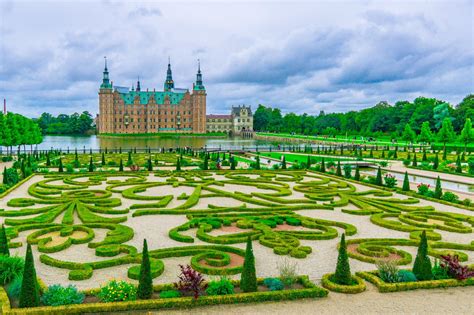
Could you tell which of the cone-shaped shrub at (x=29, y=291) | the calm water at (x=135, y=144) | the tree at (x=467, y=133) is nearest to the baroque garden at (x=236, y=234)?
the cone-shaped shrub at (x=29, y=291)

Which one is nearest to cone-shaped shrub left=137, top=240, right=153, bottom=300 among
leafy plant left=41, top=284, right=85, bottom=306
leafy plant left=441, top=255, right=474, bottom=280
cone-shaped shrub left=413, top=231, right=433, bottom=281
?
leafy plant left=41, top=284, right=85, bottom=306

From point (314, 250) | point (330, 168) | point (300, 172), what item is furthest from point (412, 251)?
point (330, 168)

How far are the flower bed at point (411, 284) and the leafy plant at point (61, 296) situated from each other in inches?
214

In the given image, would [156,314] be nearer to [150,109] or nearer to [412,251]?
A: [412,251]

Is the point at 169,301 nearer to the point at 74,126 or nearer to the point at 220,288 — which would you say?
the point at 220,288

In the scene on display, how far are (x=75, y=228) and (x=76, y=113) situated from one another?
409 ft

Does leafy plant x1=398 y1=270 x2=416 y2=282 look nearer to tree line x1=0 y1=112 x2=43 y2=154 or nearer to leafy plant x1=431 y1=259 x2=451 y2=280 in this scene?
leafy plant x1=431 y1=259 x2=451 y2=280

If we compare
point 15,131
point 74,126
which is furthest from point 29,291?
point 74,126

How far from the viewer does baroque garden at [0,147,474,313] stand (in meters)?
8.36

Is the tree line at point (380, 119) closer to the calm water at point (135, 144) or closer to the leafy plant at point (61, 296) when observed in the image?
the calm water at point (135, 144)

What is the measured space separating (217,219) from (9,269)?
6.16m

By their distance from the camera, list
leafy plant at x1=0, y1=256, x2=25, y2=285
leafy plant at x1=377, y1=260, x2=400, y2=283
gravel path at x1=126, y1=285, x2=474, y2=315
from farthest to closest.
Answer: leafy plant at x1=377, y1=260, x2=400, y2=283 → leafy plant at x1=0, y1=256, x2=25, y2=285 → gravel path at x1=126, y1=285, x2=474, y2=315

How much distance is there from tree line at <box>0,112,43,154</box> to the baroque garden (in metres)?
21.2

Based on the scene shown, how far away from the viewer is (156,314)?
705cm
